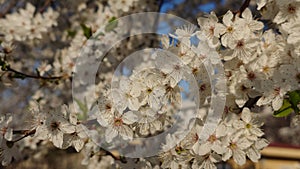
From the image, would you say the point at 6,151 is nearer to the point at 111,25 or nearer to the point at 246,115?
the point at 246,115

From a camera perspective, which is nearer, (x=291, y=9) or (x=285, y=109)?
(x=291, y=9)

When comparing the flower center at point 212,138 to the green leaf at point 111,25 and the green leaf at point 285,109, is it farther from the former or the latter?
the green leaf at point 111,25

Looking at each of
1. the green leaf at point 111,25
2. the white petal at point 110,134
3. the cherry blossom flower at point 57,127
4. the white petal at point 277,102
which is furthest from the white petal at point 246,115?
the green leaf at point 111,25

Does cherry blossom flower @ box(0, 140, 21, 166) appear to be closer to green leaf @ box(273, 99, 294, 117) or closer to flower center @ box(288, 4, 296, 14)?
green leaf @ box(273, 99, 294, 117)

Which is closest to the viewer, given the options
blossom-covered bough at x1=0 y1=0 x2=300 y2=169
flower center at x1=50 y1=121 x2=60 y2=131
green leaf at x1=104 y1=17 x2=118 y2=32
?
blossom-covered bough at x1=0 y1=0 x2=300 y2=169

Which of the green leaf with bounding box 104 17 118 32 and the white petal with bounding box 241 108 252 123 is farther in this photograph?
the green leaf with bounding box 104 17 118 32

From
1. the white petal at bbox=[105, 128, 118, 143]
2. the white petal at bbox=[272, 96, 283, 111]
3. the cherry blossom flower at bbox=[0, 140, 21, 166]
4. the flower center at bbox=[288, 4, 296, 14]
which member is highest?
the flower center at bbox=[288, 4, 296, 14]

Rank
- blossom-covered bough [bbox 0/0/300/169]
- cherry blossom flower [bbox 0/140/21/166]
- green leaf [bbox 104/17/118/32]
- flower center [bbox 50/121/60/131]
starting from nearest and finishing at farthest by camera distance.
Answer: blossom-covered bough [bbox 0/0/300/169], flower center [bbox 50/121/60/131], cherry blossom flower [bbox 0/140/21/166], green leaf [bbox 104/17/118/32]

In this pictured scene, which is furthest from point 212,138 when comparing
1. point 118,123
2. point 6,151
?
point 6,151

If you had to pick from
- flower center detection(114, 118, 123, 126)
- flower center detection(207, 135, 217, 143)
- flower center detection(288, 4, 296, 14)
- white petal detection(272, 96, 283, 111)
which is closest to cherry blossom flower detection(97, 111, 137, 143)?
flower center detection(114, 118, 123, 126)

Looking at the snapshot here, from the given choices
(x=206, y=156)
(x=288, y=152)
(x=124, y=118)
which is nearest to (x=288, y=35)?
(x=206, y=156)

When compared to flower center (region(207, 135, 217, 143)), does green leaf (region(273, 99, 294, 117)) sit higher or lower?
higher

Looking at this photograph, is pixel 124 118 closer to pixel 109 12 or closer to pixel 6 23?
pixel 109 12
